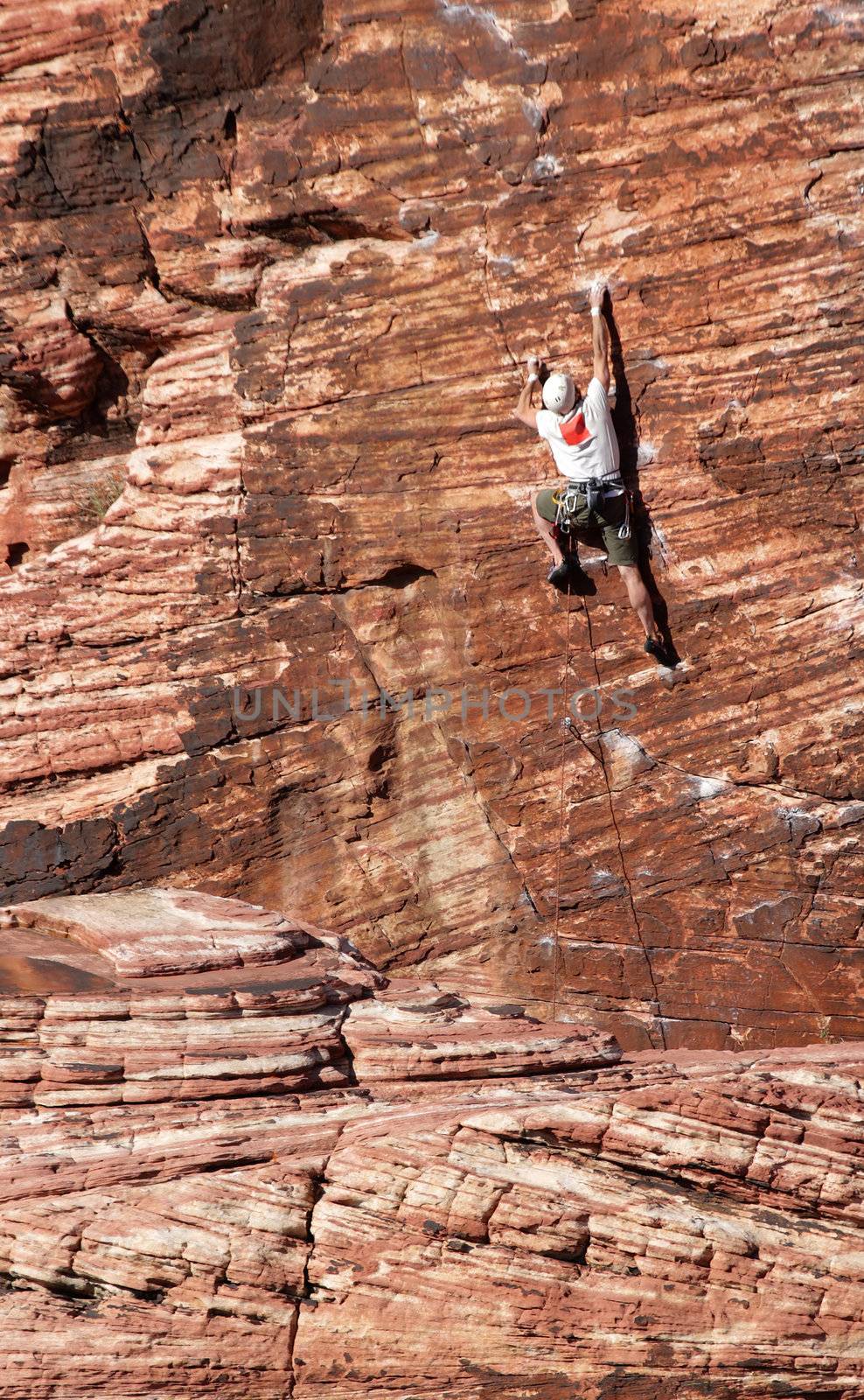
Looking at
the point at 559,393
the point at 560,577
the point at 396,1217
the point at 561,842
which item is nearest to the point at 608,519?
the point at 560,577

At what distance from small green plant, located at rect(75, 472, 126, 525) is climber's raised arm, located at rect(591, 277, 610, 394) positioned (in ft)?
15.1

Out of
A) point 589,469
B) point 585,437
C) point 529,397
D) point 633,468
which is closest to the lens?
point 585,437

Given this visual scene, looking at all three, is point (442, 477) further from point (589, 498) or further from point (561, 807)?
point (561, 807)

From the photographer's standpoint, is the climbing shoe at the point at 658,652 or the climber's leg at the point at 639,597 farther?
the climbing shoe at the point at 658,652

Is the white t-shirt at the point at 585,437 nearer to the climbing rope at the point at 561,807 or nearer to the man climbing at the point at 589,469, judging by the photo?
the man climbing at the point at 589,469

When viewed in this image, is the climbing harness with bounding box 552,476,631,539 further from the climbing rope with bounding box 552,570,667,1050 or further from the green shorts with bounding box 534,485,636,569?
the climbing rope with bounding box 552,570,667,1050

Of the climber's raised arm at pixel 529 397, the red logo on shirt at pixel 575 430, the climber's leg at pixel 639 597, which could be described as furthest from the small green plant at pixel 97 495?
the climber's leg at pixel 639 597

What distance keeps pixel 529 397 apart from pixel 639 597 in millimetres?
1796

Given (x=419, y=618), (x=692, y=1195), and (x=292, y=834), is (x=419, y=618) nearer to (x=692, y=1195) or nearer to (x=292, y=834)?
(x=292, y=834)

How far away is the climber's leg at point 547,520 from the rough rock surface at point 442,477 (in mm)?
233

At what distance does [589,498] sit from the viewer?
30.0 ft

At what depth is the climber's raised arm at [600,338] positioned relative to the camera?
905cm

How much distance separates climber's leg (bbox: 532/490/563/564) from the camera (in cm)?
939

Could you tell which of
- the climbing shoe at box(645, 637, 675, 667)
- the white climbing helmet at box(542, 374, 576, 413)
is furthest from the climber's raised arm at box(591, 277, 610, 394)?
the climbing shoe at box(645, 637, 675, 667)
